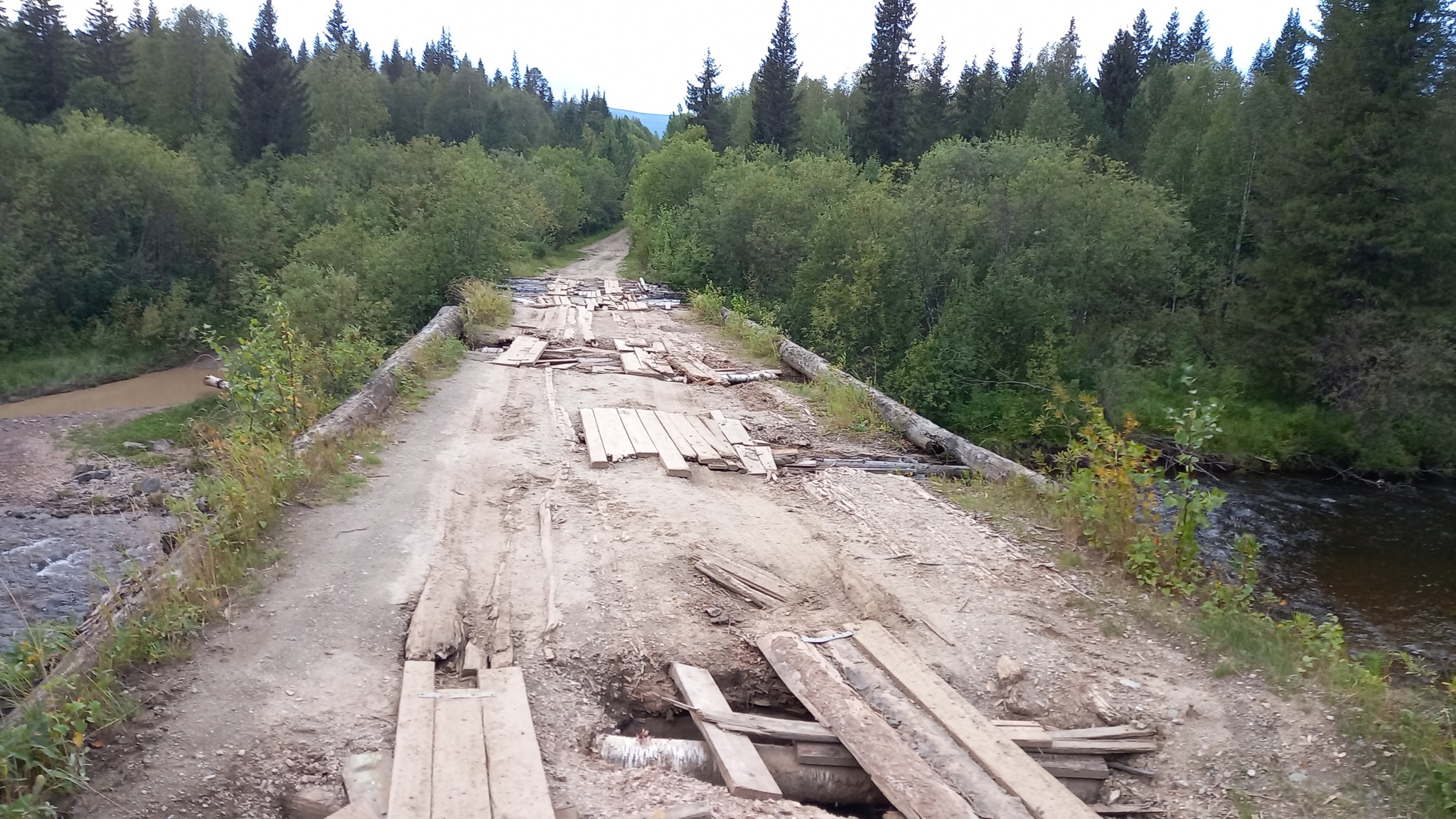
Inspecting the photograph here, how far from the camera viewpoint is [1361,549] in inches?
543

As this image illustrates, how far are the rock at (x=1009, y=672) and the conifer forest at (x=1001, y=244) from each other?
8239 mm

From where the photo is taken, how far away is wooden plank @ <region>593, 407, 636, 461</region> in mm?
7758

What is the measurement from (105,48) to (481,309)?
41490 mm

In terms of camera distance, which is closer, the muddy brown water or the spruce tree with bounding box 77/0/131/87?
the muddy brown water

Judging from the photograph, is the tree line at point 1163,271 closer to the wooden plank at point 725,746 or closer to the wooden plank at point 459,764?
the wooden plank at point 725,746

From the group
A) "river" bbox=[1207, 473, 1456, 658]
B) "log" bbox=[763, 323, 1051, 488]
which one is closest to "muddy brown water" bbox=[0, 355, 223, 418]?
"log" bbox=[763, 323, 1051, 488]

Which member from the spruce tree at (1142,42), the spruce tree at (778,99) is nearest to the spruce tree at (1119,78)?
the spruce tree at (1142,42)

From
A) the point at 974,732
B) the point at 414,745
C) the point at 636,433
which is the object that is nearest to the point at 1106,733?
the point at 974,732

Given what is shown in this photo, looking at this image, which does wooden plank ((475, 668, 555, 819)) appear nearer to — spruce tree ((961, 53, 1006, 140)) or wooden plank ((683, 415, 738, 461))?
wooden plank ((683, 415, 738, 461))

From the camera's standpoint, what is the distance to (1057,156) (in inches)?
918

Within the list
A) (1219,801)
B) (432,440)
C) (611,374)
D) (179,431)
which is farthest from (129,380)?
(1219,801)

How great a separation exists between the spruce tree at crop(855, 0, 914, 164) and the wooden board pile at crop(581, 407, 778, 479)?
Answer: 34098 millimetres

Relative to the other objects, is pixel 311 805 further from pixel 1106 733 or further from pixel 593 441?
pixel 593 441

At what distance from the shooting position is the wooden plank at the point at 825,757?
3.87 metres
